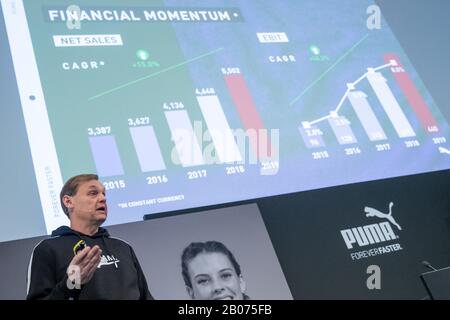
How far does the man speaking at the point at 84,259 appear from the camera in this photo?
2.20 m

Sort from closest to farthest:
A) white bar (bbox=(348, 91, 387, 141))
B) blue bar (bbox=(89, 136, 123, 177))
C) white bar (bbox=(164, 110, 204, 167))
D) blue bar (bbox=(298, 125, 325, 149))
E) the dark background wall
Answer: the dark background wall
blue bar (bbox=(89, 136, 123, 177))
white bar (bbox=(164, 110, 204, 167))
blue bar (bbox=(298, 125, 325, 149))
white bar (bbox=(348, 91, 387, 141))

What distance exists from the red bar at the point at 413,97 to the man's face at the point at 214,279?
4.90 ft

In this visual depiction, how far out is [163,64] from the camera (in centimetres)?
312

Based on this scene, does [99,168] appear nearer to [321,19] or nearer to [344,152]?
[344,152]

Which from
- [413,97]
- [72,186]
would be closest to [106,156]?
[72,186]

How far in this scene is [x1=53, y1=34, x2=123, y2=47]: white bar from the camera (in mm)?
2955

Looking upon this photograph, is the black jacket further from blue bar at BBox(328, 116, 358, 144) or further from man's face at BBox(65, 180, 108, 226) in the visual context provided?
blue bar at BBox(328, 116, 358, 144)

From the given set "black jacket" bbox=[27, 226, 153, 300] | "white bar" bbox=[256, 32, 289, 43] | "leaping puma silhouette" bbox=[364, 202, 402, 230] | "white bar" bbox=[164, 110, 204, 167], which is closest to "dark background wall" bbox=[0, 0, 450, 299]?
"leaping puma silhouette" bbox=[364, 202, 402, 230]

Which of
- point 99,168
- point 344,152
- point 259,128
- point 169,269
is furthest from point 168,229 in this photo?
point 344,152

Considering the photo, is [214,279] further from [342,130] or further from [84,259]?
[342,130]

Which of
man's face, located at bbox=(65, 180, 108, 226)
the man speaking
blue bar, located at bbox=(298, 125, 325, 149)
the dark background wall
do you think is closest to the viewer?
the man speaking

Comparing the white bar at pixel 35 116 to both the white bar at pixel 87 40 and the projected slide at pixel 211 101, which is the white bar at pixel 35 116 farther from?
the white bar at pixel 87 40

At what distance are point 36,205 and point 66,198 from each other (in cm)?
20

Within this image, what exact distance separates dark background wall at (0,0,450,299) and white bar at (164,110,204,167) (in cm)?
36
